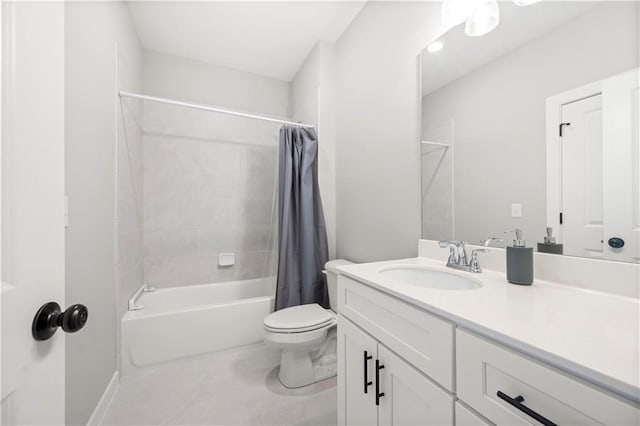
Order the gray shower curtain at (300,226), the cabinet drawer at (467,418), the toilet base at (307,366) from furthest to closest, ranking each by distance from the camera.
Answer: the gray shower curtain at (300,226), the toilet base at (307,366), the cabinet drawer at (467,418)

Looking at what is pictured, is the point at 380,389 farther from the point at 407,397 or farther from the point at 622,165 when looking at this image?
the point at 622,165

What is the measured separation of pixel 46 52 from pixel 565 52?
1358 millimetres

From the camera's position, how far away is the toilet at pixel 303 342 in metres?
1.48

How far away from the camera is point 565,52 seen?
82 centimetres

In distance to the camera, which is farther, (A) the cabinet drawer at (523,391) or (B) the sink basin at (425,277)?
(B) the sink basin at (425,277)

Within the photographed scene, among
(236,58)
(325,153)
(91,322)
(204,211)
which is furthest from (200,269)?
(236,58)

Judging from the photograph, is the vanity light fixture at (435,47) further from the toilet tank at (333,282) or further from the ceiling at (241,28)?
the toilet tank at (333,282)

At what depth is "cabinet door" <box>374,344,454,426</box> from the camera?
63 centimetres

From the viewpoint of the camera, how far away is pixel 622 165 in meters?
0.71

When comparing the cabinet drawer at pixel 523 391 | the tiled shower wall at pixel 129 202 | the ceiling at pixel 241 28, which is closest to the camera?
the cabinet drawer at pixel 523 391

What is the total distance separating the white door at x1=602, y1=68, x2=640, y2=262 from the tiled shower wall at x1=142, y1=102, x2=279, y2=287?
94.3 inches

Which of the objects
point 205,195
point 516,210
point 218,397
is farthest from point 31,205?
point 205,195

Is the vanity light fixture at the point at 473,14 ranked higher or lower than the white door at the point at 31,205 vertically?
higher

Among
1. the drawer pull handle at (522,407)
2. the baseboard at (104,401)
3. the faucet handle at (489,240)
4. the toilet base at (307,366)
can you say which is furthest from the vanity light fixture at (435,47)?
the baseboard at (104,401)
